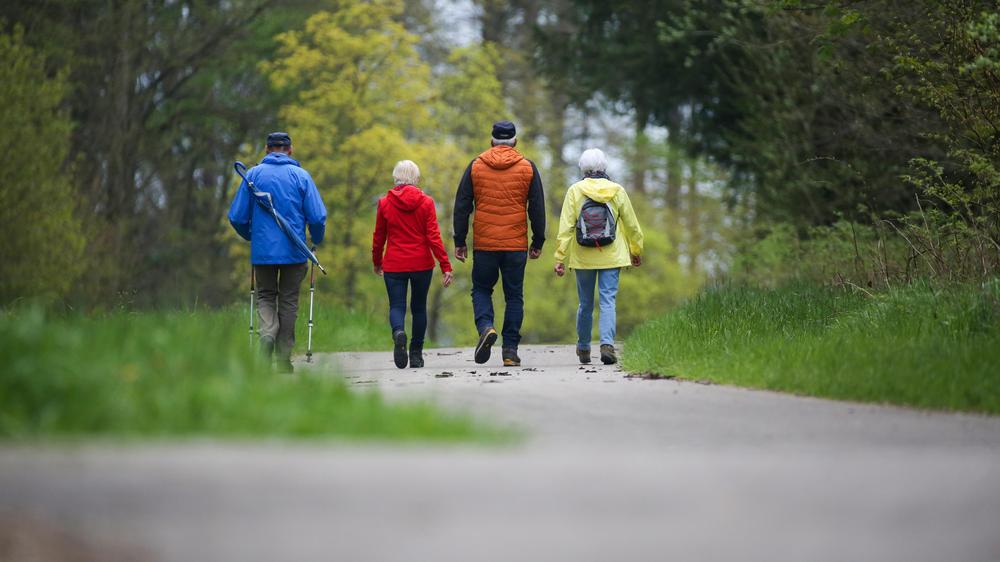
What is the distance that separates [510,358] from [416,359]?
84 cm

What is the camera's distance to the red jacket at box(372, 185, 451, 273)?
37.0 feet

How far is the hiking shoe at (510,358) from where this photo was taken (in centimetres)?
1146

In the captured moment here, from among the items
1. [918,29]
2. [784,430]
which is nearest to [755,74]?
[918,29]

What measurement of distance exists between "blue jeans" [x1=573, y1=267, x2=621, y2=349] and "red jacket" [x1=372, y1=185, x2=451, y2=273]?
Answer: 1236 mm

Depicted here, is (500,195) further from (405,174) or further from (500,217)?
(405,174)

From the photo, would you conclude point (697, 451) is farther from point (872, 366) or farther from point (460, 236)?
point (460, 236)

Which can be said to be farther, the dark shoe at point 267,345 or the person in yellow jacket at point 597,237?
the person in yellow jacket at point 597,237

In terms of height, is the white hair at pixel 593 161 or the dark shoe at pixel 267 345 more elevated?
the white hair at pixel 593 161

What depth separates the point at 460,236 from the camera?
11.3m

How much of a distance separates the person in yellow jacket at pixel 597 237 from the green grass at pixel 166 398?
5.35 meters

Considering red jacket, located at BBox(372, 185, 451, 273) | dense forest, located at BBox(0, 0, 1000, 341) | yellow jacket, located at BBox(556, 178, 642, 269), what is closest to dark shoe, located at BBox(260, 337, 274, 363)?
dense forest, located at BBox(0, 0, 1000, 341)

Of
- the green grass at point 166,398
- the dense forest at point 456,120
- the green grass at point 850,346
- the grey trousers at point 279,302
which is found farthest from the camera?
the dense forest at point 456,120

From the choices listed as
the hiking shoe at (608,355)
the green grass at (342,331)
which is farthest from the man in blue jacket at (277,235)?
the green grass at (342,331)

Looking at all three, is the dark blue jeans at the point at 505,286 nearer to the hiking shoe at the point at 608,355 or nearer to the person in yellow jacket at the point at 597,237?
the person in yellow jacket at the point at 597,237
